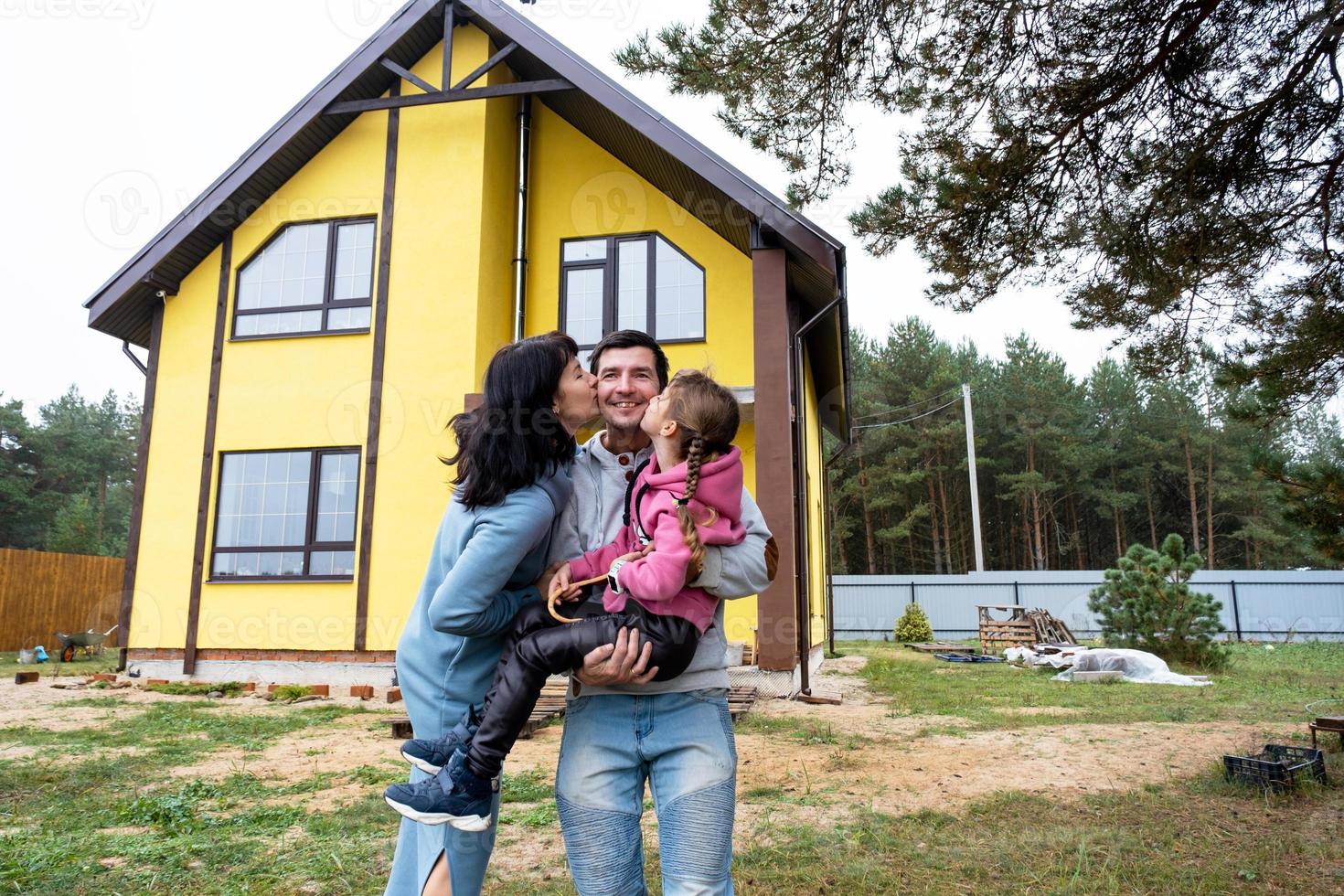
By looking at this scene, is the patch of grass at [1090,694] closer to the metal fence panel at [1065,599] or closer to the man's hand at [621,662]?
the man's hand at [621,662]

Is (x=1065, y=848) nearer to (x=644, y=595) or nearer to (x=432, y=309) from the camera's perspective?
(x=644, y=595)

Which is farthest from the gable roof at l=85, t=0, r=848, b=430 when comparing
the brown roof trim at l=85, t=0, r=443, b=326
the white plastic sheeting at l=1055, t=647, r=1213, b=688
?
the white plastic sheeting at l=1055, t=647, r=1213, b=688

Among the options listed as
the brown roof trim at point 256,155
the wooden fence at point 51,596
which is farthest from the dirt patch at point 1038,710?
the wooden fence at point 51,596

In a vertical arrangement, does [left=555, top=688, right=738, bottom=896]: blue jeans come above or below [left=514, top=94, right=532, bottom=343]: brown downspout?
below

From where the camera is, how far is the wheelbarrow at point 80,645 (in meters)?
16.2

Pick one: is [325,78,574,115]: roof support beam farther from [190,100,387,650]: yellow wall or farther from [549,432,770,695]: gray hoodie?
[549,432,770,695]: gray hoodie

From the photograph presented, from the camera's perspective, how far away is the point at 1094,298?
572 centimetres

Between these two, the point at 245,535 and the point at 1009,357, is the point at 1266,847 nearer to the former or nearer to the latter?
the point at 245,535

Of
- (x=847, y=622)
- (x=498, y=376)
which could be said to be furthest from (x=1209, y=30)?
(x=847, y=622)

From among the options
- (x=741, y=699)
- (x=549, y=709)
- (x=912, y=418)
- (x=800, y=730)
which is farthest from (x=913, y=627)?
(x=549, y=709)

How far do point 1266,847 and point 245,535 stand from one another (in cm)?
1127

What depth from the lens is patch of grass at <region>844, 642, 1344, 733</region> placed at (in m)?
8.35

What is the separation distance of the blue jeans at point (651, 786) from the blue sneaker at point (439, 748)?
23cm

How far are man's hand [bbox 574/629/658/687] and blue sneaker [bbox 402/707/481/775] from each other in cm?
32
